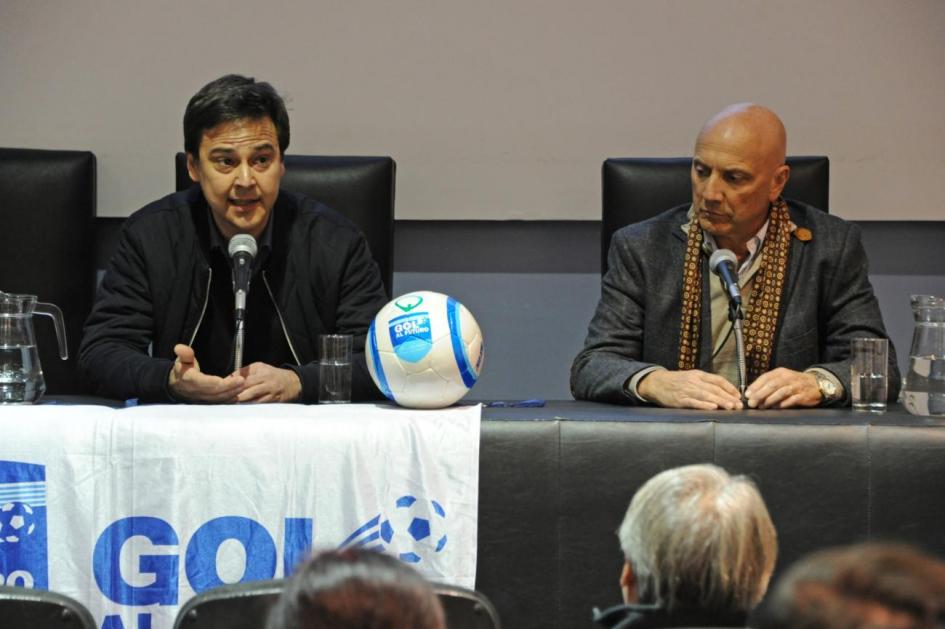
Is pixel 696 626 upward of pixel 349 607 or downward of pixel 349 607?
downward

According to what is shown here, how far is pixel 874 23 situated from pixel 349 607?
3588 mm

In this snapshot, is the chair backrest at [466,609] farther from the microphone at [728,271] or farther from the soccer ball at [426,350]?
the microphone at [728,271]

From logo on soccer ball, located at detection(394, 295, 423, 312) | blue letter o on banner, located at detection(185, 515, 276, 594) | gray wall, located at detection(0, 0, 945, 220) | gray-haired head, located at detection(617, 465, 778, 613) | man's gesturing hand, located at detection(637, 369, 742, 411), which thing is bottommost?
blue letter o on banner, located at detection(185, 515, 276, 594)

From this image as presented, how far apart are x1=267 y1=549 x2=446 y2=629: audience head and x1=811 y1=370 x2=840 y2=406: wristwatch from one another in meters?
1.94

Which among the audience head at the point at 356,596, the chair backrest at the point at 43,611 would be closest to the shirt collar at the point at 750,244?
the chair backrest at the point at 43,611

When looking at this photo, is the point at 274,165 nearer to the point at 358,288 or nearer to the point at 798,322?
the point at 358,288

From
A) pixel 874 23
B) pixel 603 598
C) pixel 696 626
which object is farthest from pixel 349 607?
pixel 874 23

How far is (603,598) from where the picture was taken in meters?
2.45

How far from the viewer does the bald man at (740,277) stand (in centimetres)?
327

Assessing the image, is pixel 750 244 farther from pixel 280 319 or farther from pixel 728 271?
pixel 280 319

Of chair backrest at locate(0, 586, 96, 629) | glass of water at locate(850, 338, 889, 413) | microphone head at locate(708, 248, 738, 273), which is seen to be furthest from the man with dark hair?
chair backrest at locate(0, 586, 96, 629)

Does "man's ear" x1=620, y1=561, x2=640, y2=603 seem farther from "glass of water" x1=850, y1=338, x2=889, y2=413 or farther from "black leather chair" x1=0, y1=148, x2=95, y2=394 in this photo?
"black leather chair" x1=0, y1=148, x2=95, y2=394

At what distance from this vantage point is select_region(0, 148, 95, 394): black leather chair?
12.5ft

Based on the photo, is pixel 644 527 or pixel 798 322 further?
pixel 798 322
